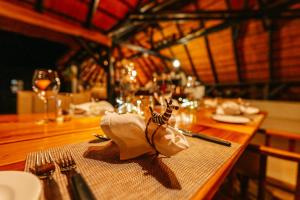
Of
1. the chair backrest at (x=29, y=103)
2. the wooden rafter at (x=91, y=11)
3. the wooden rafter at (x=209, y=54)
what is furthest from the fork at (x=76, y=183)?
the wooden rafter at (x=209, y=54)

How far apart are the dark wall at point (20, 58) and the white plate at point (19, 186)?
726cm

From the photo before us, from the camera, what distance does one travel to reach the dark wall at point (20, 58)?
6.11 metres

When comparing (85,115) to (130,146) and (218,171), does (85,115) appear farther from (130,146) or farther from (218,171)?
(218,171)

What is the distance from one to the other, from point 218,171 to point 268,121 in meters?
5.16

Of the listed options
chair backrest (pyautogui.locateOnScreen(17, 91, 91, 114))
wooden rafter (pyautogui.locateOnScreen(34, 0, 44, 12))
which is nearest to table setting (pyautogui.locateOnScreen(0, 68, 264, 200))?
chair backrest (pyautogui.locateOnScreen(17, 91, 91, 114))

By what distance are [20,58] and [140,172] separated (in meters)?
9.55

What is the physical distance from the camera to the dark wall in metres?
6.11

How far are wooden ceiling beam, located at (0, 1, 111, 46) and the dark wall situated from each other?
11.8 feet

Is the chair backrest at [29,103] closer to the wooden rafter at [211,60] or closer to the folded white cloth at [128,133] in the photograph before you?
the folded white cloth at [128,133]

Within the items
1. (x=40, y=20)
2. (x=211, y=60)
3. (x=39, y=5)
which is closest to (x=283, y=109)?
(x=211, y=60)

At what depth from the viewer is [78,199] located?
31 cm

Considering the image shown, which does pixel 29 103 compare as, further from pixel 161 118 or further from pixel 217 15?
pixel 217 15

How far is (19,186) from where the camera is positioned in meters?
0.32

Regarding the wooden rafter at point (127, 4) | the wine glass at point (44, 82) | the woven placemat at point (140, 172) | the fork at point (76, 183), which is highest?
the wooden rafter at point (127, 4)
